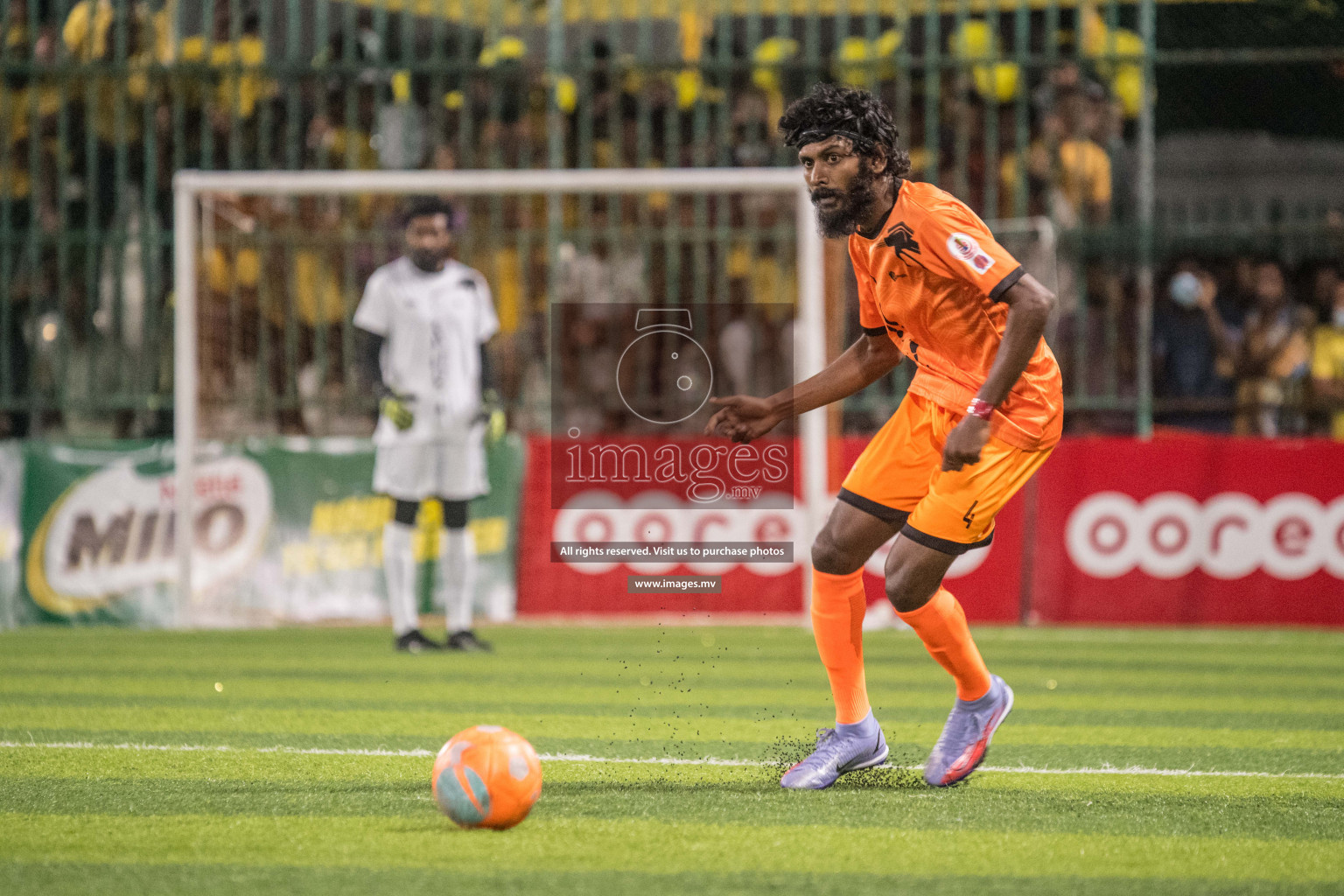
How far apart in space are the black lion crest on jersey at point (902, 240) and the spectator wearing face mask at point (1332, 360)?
26.2ft

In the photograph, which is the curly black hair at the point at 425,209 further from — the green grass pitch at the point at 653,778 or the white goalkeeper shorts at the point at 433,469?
the green grass pitch at the point at 653,778

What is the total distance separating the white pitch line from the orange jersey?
1.14 metres

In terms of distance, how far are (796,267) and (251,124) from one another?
14.4 ft

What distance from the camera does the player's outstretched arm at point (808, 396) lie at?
195 inches

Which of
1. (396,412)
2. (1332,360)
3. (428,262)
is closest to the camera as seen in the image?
(396,412)

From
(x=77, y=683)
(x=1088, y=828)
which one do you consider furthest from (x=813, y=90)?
(x=77, y=683)

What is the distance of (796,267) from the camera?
12.7 meters

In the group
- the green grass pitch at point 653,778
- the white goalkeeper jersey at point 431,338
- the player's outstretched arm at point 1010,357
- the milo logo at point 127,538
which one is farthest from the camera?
the milo logo at point 127,538

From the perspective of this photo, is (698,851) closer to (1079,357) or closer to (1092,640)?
(1092,640)

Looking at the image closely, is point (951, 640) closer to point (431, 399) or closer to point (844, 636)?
point (844, 636)

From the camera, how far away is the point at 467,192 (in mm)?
11148

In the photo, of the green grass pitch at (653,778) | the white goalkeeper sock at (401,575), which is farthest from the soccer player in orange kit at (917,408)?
the white goalkeeper sock at (401,575)

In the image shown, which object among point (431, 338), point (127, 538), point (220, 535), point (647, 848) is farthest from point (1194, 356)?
point (647, 848)

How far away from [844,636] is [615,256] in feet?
24.7
